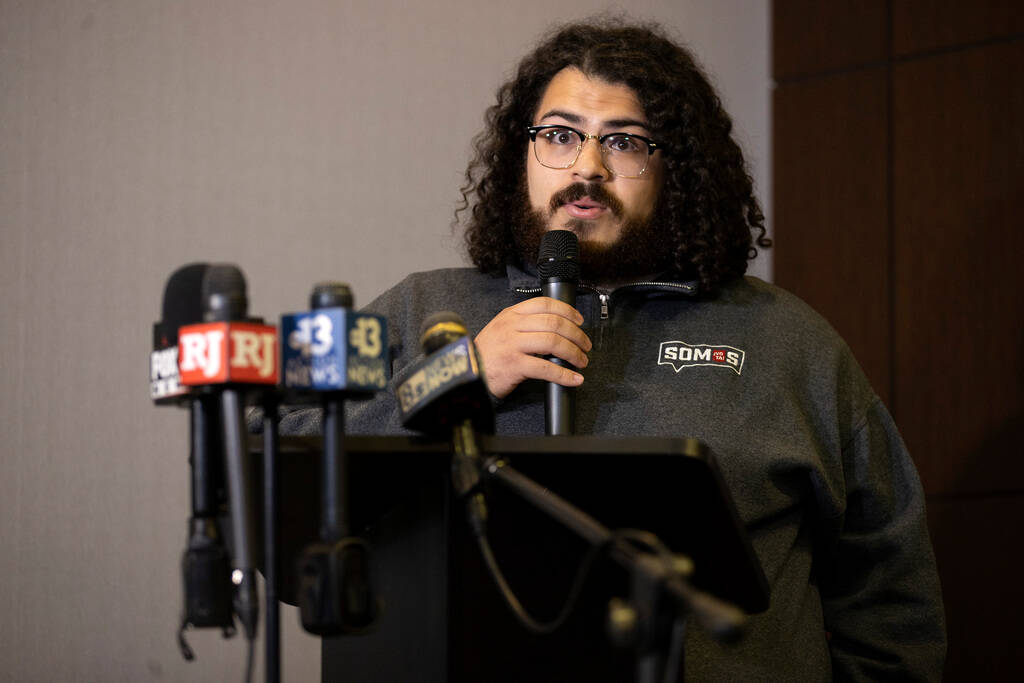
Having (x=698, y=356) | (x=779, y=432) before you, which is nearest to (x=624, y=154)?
(x=698, y=356)

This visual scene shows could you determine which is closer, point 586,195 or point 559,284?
point 559,284

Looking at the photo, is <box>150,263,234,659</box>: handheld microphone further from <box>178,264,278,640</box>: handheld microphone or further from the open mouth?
the open mouth

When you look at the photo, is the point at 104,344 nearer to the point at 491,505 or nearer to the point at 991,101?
the point at 491,505

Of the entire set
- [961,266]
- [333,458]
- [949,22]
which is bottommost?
[333,458]

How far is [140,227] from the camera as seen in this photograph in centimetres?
207

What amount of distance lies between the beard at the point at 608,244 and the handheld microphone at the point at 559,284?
29 centimetres

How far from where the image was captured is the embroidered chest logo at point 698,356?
1.78 meters

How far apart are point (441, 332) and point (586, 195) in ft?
3.25

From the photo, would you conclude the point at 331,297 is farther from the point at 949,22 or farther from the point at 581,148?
the point at 949,22

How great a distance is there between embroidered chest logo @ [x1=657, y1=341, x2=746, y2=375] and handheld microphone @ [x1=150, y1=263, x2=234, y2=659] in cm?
104

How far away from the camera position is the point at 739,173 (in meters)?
2.14

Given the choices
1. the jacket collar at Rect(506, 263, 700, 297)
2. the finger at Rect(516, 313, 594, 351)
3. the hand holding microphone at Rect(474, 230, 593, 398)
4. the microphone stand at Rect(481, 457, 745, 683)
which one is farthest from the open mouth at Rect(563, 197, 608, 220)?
the microphone stand at Rect(481, 457, 745, 683)

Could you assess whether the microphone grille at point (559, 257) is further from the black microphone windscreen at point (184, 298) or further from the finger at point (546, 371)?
the black microphone windscreen at point (184, 298)

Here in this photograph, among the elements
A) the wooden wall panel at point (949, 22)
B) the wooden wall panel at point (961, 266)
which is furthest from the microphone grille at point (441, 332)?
the wooden wall panel at point (949, 22)
